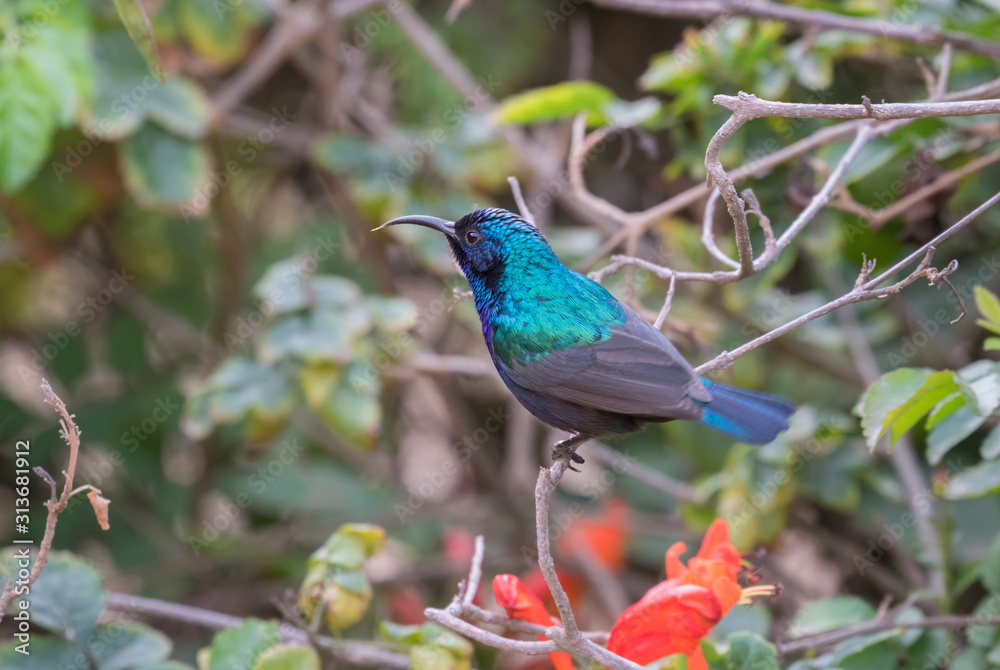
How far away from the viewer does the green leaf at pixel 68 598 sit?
6.43 feet

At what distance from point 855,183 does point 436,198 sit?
1.50 metres

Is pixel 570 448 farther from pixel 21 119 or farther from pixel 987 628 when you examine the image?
pixel 21 119

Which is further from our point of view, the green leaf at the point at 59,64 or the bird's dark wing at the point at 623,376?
the green leaf at the point at 59,64

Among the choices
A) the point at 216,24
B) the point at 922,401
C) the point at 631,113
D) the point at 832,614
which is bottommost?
the point at 832,614

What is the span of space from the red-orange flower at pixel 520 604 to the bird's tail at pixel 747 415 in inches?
22.3

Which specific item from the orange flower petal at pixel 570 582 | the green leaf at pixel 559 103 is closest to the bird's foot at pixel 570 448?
the green leaf at pixel 559 103

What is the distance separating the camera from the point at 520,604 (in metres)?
1.78

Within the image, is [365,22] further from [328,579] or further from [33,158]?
[328,579]

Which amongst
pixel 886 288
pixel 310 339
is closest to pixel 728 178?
pixel 886 288

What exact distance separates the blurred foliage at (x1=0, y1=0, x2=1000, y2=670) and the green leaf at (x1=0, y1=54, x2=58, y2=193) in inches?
0.4

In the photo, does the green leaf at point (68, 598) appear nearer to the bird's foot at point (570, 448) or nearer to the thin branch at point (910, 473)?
the bird's foot at point (570, 448)

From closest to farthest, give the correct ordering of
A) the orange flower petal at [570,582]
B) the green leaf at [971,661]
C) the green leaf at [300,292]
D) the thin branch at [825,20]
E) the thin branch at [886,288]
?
1. the thin branch at [886,288]
2. the green leaf at [971,661]
3. the thin branch at [825,20]
4. the green leaf at [300,292]
5. the orange flower petal at [570,582]

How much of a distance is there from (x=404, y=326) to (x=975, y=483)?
160 centimetres

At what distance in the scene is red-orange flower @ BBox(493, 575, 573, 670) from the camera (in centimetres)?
176
